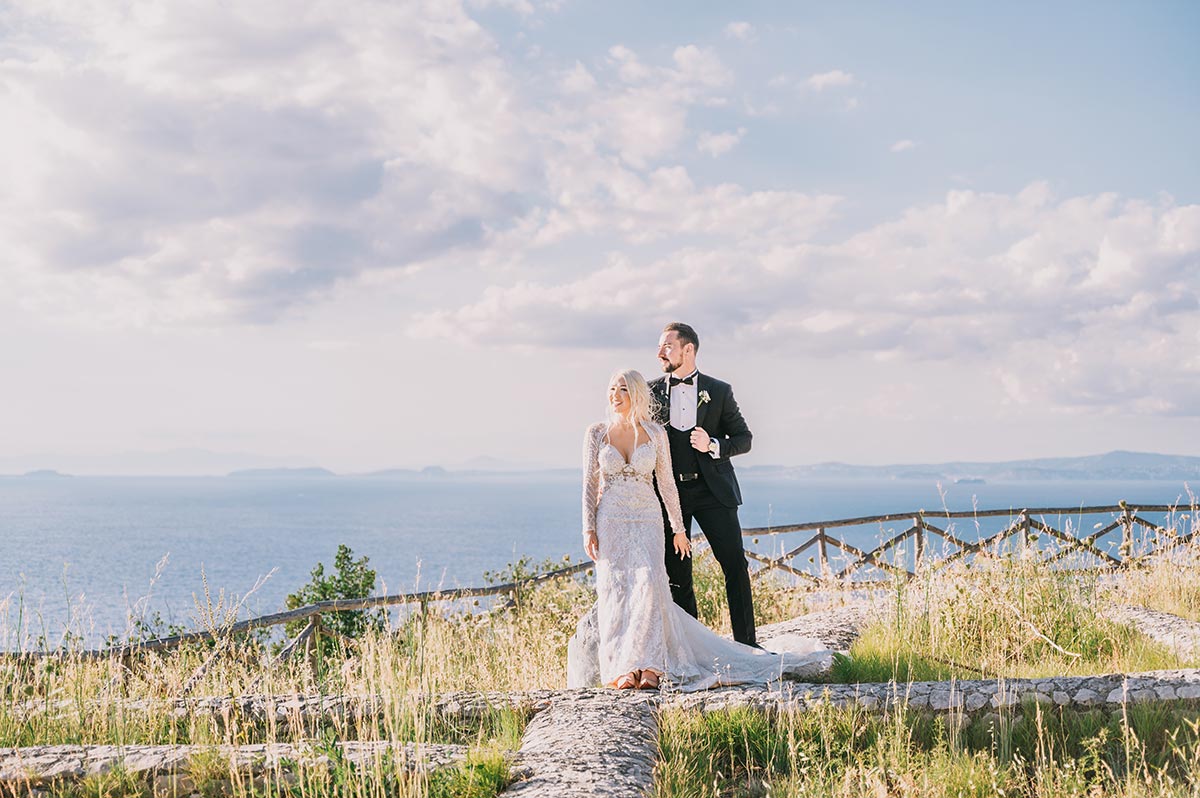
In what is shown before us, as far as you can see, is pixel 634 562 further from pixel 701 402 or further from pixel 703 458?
pixel 701 402

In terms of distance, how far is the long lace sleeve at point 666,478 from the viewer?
6.07 meters

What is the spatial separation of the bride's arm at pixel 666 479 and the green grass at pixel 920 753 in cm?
149

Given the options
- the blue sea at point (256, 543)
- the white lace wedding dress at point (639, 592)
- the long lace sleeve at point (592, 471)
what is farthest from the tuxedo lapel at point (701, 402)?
the blue sea at point (256, 543)

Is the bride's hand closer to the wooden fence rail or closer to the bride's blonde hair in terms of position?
the bride's blonde hair

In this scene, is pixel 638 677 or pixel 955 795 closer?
pixel 955 795

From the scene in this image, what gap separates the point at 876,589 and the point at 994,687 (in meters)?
4.68

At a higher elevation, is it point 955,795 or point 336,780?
point 336,780

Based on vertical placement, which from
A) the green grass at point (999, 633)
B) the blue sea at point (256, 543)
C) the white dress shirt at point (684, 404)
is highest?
the white dress shirt at point (684, 404)

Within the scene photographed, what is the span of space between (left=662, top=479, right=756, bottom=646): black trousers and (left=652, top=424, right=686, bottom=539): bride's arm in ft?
0.78

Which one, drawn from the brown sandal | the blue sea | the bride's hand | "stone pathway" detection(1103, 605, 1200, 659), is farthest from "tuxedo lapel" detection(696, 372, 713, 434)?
the blue sea

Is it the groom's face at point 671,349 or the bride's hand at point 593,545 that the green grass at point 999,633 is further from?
the groom's face at point 671,349

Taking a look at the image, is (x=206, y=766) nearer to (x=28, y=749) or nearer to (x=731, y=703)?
(x=28, y=749)

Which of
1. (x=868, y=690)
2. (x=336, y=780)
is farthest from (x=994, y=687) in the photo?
(x=336, y=780)

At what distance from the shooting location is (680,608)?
6.03 m
